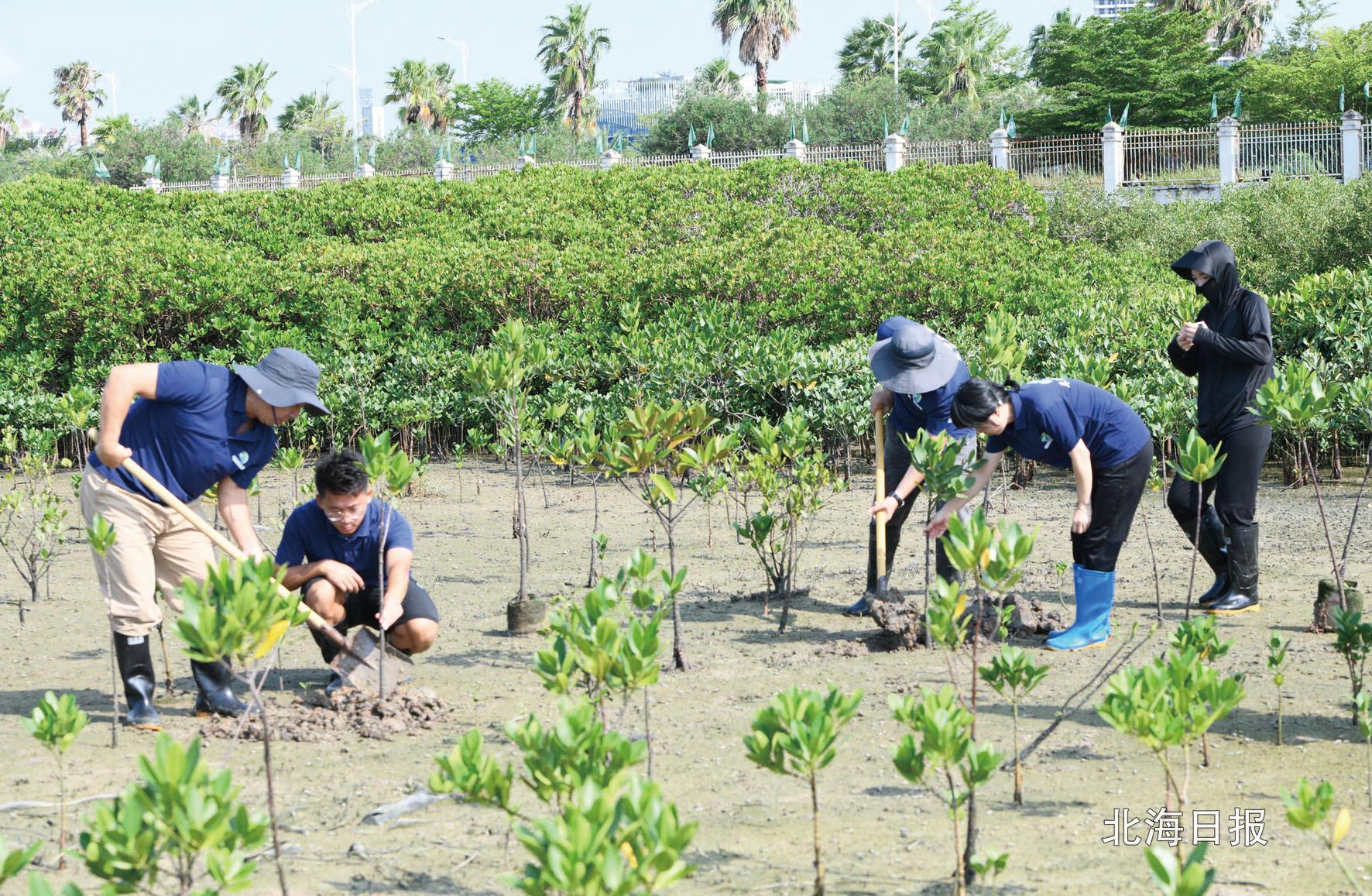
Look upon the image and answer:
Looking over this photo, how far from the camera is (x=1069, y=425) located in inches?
213

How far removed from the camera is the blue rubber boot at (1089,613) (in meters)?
5.66

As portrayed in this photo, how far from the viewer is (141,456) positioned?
16.3ft

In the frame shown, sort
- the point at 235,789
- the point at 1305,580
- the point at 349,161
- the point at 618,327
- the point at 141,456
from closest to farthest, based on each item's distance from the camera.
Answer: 1. the point at 235,789
2. the point at 141,456
3. the point at 1305,580
4. the point at 618,327
5. the point at 349,161

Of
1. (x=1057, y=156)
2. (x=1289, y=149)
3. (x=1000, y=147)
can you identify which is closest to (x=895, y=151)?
(x=1000, y=147)

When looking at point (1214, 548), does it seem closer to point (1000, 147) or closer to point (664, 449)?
point (664, 449)

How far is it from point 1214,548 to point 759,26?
158ft

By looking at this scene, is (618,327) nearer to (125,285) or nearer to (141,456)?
(125,285)

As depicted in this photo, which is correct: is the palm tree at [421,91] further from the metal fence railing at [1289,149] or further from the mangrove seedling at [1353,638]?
the mangrove seedling at [1353,638]

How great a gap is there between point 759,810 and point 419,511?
659cm

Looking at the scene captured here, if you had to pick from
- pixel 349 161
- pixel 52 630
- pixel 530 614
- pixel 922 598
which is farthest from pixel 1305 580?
pixel 349 161

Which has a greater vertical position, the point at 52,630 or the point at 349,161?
the point at 349,161

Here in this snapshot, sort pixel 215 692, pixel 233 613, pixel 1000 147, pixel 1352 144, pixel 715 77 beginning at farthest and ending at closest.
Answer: pixel 715 77 < pixel 1000 147 < pixel 1352 144 < pixel 215 692 < pixel 233 613

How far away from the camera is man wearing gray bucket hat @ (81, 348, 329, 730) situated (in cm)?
490

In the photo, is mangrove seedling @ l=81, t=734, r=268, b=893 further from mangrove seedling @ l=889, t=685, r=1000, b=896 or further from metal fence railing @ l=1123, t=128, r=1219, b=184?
metal fence railing @ l=1123, t=128, r=1219, b=184
